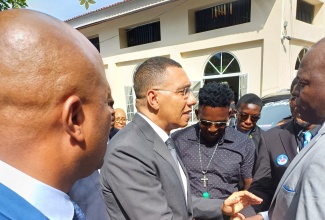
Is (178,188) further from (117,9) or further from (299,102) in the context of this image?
(117,9)

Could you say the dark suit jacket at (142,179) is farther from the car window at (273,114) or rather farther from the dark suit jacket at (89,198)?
the car window at (273,114)

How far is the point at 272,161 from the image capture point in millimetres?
2234

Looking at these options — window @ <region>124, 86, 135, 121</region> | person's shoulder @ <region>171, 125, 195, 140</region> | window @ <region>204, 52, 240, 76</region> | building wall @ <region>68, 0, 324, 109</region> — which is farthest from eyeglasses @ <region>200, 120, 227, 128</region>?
window @ <region>124, 86, 135, 121</region>

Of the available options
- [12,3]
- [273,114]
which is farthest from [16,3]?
[273,114]

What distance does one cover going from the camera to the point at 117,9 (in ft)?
33.7

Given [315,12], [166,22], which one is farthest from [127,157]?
[315,12]

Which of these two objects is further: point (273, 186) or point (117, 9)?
point (117, 9)

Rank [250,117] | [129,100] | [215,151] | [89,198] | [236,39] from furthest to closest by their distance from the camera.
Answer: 1. [129,100]
2. [236,39]
3. [250,117]
4. [215,151]
5. [89,198]

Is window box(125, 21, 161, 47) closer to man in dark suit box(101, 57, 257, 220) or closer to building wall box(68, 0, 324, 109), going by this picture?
building wall box(68, 0, 324, 109)

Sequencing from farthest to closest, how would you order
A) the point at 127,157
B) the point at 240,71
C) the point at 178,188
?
the point at 240,71
the point at 178,188
the point at 127,157

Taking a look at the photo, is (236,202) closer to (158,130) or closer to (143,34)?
(158,130)

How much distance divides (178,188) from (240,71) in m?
7.57

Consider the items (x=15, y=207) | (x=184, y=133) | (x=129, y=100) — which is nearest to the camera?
(x=15, y=207)

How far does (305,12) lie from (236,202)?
29.2 feet
